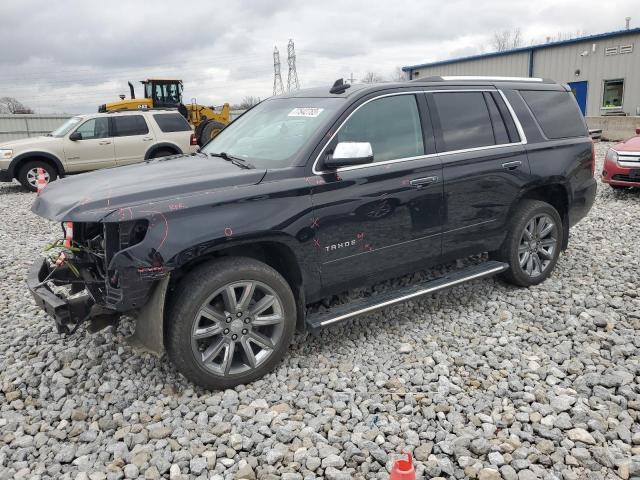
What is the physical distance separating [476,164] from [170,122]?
1097cm

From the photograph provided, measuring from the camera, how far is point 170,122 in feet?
44.6

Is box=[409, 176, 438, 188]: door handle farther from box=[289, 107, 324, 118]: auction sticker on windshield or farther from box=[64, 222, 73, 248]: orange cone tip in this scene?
box=[64, 222, 73, 248]: orange cone tip

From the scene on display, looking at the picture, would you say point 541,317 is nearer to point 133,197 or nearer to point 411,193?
point 411,193

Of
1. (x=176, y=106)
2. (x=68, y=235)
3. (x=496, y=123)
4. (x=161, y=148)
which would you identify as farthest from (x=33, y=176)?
(x=496, y=123)

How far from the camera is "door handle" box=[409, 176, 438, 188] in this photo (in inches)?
154

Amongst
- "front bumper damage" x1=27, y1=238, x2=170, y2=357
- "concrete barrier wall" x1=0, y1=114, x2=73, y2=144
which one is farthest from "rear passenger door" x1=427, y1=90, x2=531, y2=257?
"concrete barrier wall" x1=0, y1=114, x2=73, y2=144

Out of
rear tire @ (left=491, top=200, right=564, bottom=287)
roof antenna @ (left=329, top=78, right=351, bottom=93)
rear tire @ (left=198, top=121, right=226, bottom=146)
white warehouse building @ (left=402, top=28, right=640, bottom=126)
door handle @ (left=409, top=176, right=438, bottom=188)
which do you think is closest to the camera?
door handle @ (left=409, top=176, right=438, bottom=188)

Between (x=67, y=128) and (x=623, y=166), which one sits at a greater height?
(x=67, y=128)

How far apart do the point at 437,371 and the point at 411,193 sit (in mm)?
1321

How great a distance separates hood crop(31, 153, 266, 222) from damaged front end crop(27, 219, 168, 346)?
5.7 inches

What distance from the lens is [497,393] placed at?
329 cm

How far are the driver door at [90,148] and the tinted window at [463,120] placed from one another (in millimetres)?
10584

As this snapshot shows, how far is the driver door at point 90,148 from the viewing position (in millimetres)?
12477

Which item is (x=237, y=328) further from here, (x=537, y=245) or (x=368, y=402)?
(x=537, y=245)
